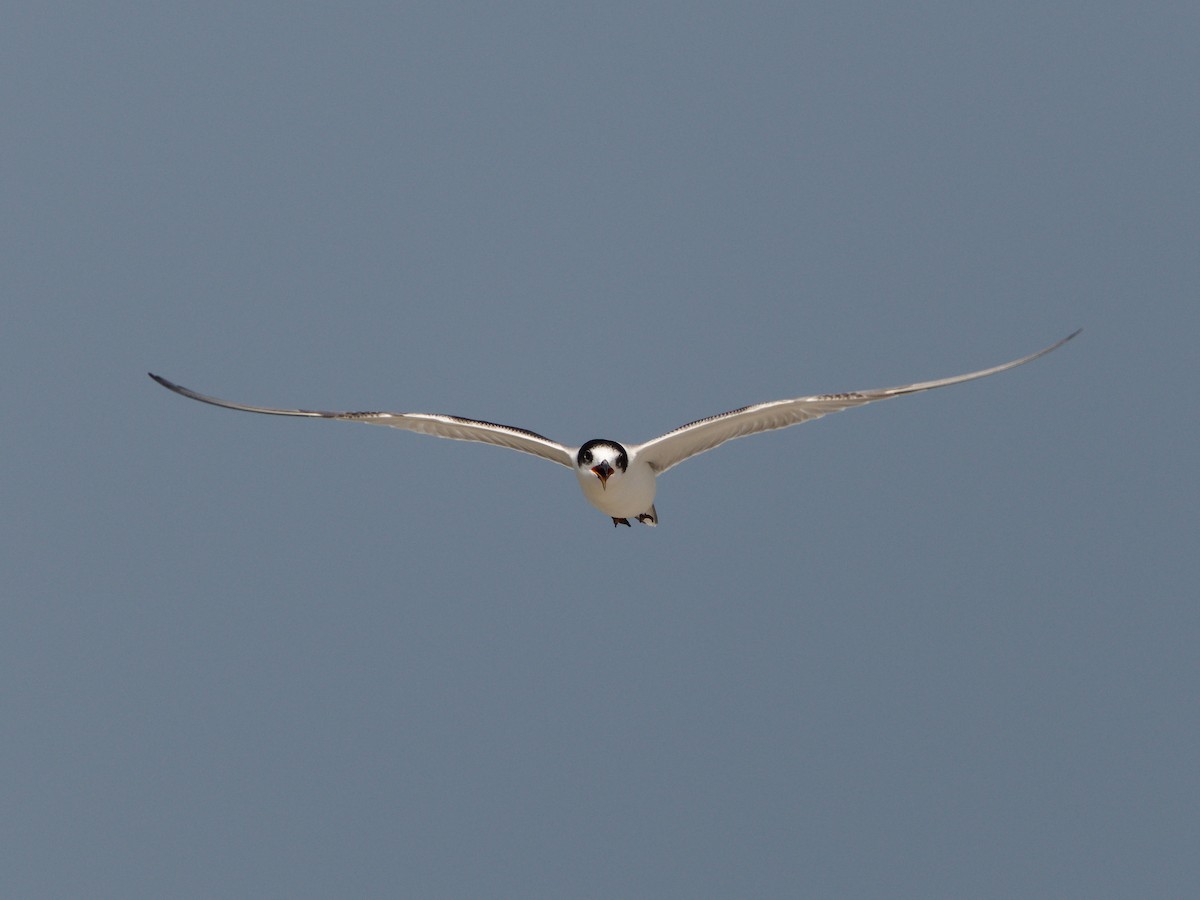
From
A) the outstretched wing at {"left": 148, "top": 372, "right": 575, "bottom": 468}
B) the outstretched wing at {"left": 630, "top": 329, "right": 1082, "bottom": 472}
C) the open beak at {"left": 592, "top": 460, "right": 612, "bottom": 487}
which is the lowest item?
the open beak at {"left": 592, "top": 460, "right": 612, "bottom": 487}

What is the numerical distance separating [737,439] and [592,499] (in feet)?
8.93

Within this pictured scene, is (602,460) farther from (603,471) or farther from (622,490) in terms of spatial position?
(622,490)

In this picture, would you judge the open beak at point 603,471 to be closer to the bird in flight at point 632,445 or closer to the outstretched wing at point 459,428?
the bird in flight at point 632,445

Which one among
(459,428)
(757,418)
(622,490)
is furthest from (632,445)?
(459,428)

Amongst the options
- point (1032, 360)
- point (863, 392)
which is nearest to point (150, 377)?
point (863, 392)

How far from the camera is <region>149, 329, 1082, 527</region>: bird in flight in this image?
21922mm

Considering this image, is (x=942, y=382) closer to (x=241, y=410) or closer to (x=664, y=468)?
(x=664, y=468)

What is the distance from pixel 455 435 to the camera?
24.7 m

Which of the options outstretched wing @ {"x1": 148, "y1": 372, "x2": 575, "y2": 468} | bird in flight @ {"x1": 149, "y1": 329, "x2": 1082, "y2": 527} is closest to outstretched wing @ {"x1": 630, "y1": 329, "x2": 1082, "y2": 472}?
bird in flight @ {"x1": 149, "y1": 329, "x2": 1082, "y2": 527}

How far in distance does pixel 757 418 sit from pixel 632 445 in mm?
2058

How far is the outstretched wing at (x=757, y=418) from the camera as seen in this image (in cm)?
2173

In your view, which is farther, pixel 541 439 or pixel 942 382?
pixel 541 439

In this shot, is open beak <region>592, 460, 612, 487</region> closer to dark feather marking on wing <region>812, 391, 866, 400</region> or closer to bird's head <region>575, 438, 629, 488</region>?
bird's head <region>575, 438, 629, 488</region>

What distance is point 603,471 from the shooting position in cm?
2183
